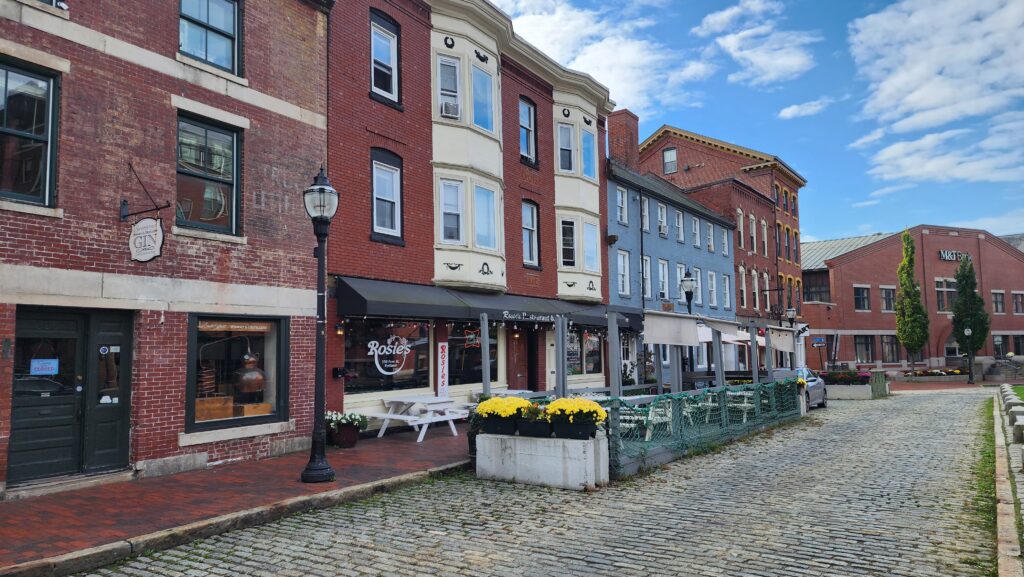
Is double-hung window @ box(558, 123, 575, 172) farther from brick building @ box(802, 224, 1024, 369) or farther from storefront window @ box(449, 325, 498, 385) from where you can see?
brick building @ box(802, 224, 1024, 369)

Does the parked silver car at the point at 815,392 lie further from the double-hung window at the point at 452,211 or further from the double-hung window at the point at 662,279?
the double-hung window at the point at 452,211

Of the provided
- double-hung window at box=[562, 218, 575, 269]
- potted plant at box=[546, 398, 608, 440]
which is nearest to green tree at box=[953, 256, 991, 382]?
double-hung window at box=[562, 218, 575, 269]

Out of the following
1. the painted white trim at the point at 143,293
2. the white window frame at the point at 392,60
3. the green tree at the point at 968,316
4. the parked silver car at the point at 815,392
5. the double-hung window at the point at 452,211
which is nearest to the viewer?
the painted white trim at the point at 143,293

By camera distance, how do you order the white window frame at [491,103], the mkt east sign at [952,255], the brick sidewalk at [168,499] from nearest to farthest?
the brick sidewalk at [168,499]
the white window frame at [491,103]
the mkt east sign at [952,255]

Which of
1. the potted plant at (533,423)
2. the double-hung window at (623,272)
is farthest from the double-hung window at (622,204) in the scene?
the potted plant at (533,423)

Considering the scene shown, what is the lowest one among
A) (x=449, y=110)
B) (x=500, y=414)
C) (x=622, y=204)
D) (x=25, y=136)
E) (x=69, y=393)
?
(x=500, y=414)

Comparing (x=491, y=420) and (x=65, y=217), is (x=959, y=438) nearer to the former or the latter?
(x=491, y=420)

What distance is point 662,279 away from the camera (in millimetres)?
29750

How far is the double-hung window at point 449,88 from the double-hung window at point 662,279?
47.9 ft

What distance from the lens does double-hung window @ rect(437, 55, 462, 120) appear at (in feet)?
55.9

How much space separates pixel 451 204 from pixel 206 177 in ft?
22.4

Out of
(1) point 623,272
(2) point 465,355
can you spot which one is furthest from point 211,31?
(1) point 623,272

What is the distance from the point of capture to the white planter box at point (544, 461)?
9.55 meters

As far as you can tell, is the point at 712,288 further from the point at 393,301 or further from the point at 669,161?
the point at 393,301
